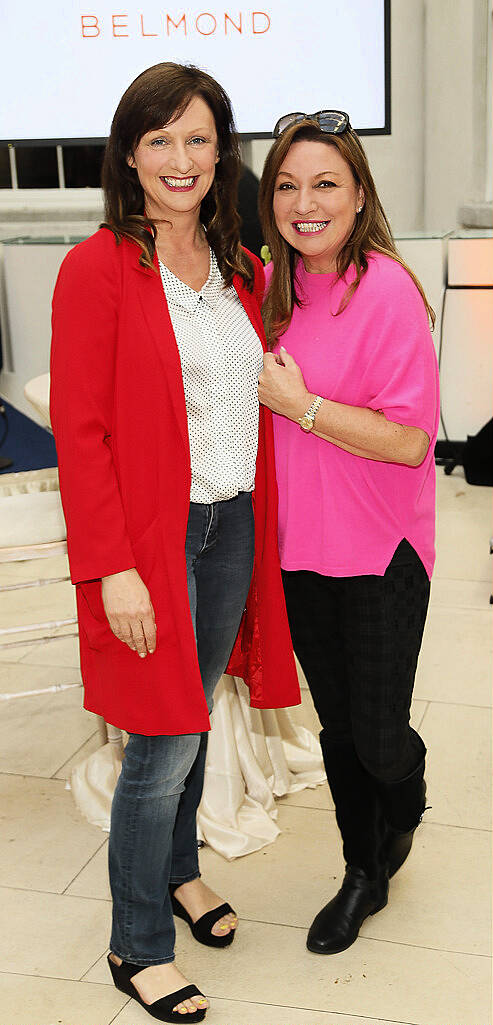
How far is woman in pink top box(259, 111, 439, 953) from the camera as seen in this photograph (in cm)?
177

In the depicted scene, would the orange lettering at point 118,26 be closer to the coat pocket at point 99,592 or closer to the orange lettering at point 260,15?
the orange lettering at point 260,15

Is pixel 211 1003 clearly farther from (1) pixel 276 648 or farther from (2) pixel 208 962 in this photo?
(1) pixel 276 648

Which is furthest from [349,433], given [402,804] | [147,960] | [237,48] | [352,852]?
[237,48]

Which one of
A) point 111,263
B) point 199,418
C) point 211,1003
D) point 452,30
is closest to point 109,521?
point 199,418

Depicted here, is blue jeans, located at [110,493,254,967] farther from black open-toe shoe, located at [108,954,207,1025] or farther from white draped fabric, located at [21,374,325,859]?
white draped fabric, located at [21,374,325,859]

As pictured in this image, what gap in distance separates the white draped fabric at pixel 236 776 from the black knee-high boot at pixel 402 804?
16.8 inches

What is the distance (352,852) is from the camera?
2186 mm

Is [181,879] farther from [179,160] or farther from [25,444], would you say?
[25,444]

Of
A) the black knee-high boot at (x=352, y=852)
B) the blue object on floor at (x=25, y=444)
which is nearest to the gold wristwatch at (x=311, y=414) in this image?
the black knee-high boot at (x=352, y=852)

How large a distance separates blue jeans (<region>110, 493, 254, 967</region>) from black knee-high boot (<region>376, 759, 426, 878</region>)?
42cm

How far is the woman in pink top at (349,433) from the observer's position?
5.79 ft

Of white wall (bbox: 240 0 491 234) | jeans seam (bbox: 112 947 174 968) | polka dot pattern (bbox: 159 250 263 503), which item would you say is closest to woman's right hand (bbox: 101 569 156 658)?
polka dot pattern (bbox: 159 250 263 503)

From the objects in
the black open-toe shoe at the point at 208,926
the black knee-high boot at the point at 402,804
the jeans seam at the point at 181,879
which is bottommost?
the black open-toe shoe at the point at 208,926

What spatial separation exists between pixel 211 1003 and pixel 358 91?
309 centimetres
